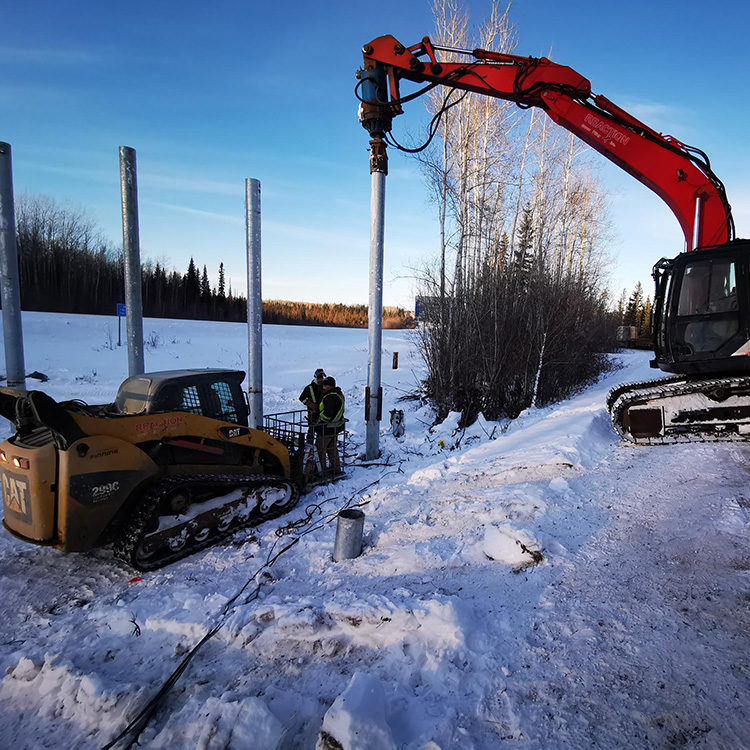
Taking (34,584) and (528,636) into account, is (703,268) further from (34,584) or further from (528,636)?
(34,584)

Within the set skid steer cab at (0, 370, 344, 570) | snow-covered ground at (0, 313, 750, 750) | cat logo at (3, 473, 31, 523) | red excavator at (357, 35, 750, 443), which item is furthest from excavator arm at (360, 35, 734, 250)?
cat logo at (3, 473, 31, 523)

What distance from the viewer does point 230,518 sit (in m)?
5.02

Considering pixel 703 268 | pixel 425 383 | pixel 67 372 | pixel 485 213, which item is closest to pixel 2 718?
pixel 703 268

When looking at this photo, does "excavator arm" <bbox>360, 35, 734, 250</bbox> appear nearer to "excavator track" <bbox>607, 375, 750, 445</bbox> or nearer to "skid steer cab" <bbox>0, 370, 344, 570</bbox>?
"excavator track" <bbox>607, 375, 750, 445</bbox>

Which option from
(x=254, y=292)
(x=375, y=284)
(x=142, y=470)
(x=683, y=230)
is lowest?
(x=142, y=470)

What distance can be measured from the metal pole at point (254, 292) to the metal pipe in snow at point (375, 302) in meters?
1.97

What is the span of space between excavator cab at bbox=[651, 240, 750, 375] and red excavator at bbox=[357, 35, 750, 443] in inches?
0.5

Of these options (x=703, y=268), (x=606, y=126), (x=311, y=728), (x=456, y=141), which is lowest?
(x=311, y=728)

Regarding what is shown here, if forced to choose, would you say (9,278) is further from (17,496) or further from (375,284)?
(375,284)

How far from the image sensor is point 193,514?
15.3 ft

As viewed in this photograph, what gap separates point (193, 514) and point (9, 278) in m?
5.36

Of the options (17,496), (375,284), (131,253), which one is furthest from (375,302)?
(17,496)

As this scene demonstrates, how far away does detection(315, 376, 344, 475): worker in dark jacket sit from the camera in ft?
23.2

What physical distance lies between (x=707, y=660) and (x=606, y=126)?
7.31m
